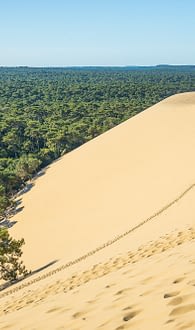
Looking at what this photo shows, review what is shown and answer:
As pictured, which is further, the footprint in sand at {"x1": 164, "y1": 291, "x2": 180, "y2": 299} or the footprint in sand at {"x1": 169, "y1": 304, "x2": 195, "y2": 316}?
the footprint in sand at {"x1": 164, "y1": 291, "x2": 180, "y2": 299}

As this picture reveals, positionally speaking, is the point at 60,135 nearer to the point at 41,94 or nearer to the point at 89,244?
the point at 89,244

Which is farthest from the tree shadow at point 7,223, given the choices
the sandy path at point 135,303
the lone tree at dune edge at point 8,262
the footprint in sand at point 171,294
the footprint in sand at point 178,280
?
the footprint in sand at point 171,294

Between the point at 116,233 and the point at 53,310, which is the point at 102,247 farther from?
the point at 53,310

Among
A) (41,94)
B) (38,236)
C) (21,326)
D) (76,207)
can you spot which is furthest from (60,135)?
(41,94)

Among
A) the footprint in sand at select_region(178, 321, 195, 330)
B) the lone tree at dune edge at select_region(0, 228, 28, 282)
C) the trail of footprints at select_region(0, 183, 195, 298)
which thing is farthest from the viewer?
the lone tree at dune edge at select_region(0, 228, 28, 282)

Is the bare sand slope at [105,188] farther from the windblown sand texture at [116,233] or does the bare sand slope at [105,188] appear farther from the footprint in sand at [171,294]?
the footprint in sand at [171,294]

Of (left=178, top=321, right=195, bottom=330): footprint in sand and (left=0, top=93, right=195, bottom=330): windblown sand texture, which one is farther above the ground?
(left=178, top=321, right=195, bottom=330): footprint in sand

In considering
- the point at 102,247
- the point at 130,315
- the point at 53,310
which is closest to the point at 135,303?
the point at 130,315

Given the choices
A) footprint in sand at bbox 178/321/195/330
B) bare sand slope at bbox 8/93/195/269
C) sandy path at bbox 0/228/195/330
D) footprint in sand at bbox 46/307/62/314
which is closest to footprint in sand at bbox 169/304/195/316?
sandy path at bbox 0/228/195/330

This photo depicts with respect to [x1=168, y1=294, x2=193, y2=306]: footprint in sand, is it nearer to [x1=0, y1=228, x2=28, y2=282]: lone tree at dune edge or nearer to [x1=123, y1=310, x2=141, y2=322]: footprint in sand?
[x1=123, y1=310, x2=141, y2=322]: footprint in sand
